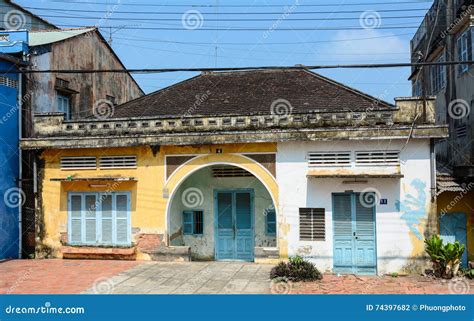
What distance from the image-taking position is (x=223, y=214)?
1459 cm

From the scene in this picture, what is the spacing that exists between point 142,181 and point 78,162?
2.08 metres

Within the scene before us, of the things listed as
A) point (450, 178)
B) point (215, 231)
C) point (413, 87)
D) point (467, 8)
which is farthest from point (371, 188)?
point (413, 87)

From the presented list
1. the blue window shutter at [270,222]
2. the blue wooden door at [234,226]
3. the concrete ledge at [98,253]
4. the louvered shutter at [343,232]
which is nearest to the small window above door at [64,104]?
the concrete ledge at [98,253]

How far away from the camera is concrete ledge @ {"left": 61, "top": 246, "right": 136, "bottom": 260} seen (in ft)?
44.0

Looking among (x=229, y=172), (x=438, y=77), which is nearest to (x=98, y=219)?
(x=229, y=172)

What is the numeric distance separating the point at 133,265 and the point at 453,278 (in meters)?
8.13

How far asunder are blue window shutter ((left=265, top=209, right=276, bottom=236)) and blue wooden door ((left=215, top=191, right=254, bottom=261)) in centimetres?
48

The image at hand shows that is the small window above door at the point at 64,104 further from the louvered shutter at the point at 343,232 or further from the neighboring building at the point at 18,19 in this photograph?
the louvered shutter at the point at 343,232

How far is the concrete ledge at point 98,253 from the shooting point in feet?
44.0

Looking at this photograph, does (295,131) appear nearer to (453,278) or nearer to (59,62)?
(453,278)

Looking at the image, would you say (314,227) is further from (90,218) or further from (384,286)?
(90,218)

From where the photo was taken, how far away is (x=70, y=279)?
11.3 metres

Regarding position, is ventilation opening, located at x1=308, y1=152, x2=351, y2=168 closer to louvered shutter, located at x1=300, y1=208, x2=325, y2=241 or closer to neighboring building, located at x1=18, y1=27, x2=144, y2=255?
louvered shutter, located at x1=300, y1=208, x2=325, y2=241

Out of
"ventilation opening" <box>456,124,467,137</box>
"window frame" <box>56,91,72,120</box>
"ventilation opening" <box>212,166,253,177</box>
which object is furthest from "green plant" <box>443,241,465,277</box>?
"window frame" <box>56,91,72,120</box>
